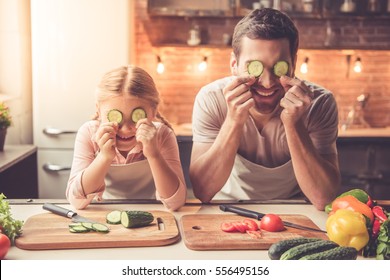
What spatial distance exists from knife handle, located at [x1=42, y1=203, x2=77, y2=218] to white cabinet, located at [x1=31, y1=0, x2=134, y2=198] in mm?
1994

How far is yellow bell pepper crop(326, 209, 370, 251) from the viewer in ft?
4.16

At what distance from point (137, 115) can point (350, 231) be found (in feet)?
2.37

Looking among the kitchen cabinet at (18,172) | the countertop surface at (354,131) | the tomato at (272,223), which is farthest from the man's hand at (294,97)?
the countertop surface at (354,131)

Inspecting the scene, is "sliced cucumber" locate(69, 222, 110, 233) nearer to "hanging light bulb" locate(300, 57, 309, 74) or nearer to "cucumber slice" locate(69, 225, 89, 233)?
"cucumber slice" locate(69, 225, 89, 233)

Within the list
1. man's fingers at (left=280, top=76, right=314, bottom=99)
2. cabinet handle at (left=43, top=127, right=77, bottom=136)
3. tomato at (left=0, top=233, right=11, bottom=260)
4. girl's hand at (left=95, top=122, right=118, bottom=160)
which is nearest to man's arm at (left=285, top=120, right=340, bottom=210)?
man's fingers at (left=280, top=76, right=314, bottom=99)

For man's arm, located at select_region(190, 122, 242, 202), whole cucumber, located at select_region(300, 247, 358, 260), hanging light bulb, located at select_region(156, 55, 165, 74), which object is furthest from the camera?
hanging light bulb, located at select_region(156, 55, 165, 74)

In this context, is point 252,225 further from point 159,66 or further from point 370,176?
point 159,66

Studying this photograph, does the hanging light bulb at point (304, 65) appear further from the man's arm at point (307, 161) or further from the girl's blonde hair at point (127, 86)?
the girl's blonde hair at point (127, 86)

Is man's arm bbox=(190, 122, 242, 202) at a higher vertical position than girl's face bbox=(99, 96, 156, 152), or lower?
lower

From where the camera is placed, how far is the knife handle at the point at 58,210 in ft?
4.85

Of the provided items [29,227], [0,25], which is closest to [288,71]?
[29,227]

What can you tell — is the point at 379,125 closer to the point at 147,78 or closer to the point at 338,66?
the point at 338,66

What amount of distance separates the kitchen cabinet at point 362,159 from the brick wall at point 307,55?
699 millimetres

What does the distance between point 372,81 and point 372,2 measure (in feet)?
2.16
